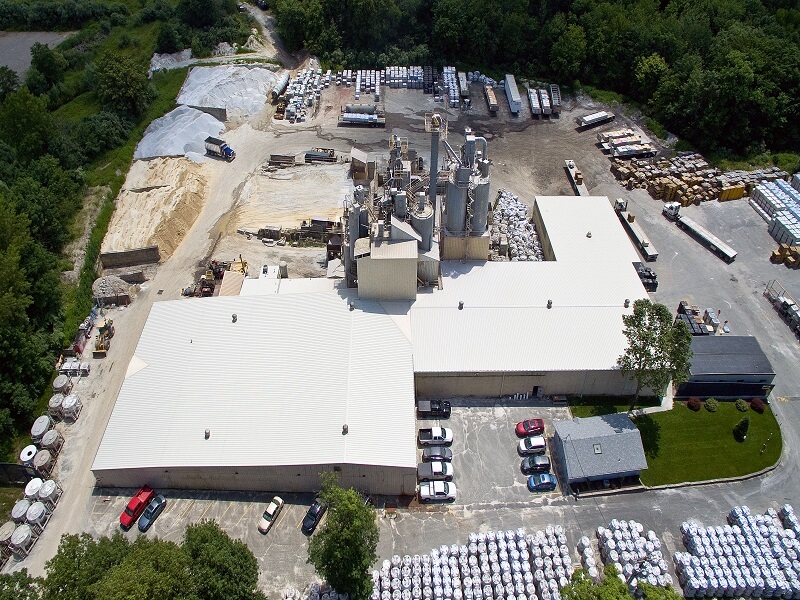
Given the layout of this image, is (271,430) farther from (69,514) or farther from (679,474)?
(679,474)

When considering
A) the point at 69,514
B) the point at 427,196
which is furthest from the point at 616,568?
the point at 69,514

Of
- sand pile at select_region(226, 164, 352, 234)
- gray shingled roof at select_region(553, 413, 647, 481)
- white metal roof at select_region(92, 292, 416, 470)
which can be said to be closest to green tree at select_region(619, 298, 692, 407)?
gray shingled roof at select_region(553, 413, 647, 481)

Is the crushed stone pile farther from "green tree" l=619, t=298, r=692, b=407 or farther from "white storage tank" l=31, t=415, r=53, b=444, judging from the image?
"green tree" l=619, t=298, r=692, b=407

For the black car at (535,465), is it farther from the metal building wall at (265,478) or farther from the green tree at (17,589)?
the green tree at (17,589)

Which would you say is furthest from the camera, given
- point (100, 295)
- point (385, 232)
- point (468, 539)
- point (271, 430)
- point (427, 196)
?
point (100, 295)

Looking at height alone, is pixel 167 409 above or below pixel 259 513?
above

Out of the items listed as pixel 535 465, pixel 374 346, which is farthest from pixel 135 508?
pixel 535 465
